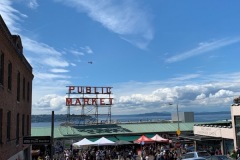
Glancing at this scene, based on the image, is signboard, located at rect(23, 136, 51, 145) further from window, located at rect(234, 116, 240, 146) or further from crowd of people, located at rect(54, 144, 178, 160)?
window, located at rect(234, 116, 240, 146)

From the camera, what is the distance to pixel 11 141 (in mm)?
20688

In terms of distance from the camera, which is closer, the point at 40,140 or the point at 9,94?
the point at 40,140

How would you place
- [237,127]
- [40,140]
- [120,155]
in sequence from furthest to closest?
[120,155] < [237,127] < [40,140]

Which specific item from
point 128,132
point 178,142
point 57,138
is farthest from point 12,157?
point 128,132

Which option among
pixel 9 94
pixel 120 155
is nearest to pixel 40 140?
pixel 9 94

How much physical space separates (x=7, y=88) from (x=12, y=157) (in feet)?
16.3

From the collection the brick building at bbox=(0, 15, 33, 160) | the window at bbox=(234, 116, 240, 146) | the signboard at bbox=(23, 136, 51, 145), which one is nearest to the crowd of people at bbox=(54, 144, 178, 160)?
the window at bbox=(234, 116, 240, 146)

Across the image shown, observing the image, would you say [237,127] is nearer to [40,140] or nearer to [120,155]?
[120,155]

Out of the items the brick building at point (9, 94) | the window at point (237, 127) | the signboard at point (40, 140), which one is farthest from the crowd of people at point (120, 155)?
the signboard at point (40, 140)

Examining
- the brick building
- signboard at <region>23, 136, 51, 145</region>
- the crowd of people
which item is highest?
the brick building

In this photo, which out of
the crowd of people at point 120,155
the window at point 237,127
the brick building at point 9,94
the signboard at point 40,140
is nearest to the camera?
the brick building at point 9,94

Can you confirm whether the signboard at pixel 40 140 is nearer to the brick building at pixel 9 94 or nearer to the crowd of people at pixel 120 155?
the brick building at pixel 9 94

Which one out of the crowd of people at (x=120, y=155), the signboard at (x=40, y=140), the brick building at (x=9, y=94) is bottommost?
the crowd of people at (x=120, y=155)

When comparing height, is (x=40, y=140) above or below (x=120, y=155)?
above
